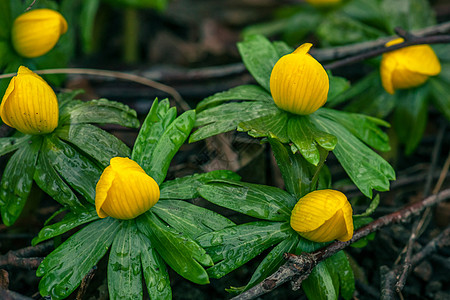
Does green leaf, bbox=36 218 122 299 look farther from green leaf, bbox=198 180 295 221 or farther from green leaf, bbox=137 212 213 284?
green leaf, bbox=198 180 295 221

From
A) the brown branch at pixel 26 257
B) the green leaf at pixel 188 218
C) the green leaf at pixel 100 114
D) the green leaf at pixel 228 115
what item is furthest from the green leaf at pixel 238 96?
the brown branch at pixel 26 257

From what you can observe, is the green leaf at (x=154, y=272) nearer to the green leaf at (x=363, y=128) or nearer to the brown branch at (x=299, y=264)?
the brown branch at (x=299, y=264)

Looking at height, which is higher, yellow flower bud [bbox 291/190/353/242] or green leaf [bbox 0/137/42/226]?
green leaf [bbox 0/137/42/226]

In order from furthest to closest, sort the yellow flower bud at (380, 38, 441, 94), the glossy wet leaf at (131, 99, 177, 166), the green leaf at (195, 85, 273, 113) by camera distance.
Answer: the yellow flower bud at (380, 38, 441, 94), the green leaf at (195, 85, 273, 113), the glossy wet leaf at (131, 99, 177, 166)

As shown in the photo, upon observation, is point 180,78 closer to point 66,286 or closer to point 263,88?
point 263,88

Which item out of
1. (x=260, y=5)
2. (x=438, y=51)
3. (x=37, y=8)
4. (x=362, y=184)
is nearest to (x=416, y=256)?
(x=362, y=184)

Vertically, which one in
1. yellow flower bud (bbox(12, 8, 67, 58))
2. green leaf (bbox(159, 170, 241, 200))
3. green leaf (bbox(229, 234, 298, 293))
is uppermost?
yellow flower bud (bbox(12, 8, 67, 58))

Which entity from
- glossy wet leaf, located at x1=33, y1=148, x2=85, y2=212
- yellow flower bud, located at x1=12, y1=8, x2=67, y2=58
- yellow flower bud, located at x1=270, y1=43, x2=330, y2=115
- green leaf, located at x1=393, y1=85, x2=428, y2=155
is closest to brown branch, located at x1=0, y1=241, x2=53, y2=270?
glossy wet leaf, located at x1=33, y1=148, x2=85, y2=212
